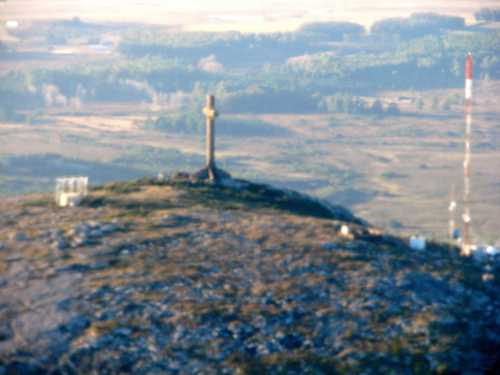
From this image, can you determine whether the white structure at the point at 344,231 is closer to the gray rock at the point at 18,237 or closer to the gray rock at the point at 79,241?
the gray rock at the point at 79,241

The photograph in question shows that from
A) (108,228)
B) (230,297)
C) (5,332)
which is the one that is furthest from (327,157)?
(5,332)

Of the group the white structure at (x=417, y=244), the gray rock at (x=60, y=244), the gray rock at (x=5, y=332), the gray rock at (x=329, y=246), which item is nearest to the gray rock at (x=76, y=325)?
the gray rock at (x=5, y=332)

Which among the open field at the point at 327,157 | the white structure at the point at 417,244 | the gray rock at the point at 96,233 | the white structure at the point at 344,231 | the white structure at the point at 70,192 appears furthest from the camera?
the open field at the point at 327,157

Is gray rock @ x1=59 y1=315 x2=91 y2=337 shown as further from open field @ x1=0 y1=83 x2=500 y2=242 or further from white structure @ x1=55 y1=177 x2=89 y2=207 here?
open field @ x1=0 y1=83 x2=500 y2=242

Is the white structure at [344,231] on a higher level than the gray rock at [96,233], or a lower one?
lower

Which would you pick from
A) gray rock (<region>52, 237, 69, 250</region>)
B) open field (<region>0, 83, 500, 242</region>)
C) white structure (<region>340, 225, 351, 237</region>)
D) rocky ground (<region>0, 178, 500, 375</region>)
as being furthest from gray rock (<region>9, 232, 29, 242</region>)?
open field (<region>0, 83, 500, 242</region>)

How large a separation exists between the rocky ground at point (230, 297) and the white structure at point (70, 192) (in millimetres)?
674

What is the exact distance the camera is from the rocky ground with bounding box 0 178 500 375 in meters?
17.7

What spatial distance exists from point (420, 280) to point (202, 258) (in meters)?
4.85

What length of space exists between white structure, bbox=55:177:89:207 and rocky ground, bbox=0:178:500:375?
2.21ft

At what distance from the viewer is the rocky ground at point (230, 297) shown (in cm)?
1770

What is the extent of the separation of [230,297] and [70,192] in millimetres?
9046

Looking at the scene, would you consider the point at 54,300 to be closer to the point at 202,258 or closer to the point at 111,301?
the point at 111,301

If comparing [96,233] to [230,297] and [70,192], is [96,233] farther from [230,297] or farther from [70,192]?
[230,297]
